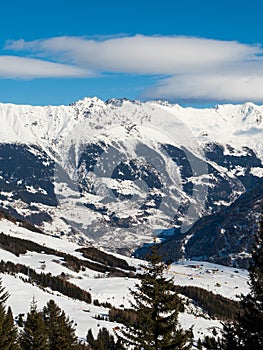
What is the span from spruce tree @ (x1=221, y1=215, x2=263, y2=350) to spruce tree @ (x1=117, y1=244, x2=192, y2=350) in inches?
116

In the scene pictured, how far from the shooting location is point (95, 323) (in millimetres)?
158000

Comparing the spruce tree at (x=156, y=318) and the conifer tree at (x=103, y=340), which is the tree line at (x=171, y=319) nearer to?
the spruce tree at (x=156, y=318)

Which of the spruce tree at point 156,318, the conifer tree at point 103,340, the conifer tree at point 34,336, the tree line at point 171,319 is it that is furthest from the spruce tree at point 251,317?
the conifer tree at point 103,340

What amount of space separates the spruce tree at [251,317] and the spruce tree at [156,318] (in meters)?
2.94

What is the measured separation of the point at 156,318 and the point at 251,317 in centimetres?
642

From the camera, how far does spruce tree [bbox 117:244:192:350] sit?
35188 mm

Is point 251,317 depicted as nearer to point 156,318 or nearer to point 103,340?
point 156,318

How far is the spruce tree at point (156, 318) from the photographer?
3519 centimetres

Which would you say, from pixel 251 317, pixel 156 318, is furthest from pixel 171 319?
pixel 251 317

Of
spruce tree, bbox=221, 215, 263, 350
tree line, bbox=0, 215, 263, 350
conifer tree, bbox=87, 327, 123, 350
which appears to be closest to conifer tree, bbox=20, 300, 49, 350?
tree line, bbox=0, 215, 263, 350

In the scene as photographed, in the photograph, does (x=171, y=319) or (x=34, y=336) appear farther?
(x=34, y=336)

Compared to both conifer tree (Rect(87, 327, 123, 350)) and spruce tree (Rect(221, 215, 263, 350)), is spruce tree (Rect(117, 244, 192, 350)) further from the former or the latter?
conifer tree (Rect(87, 327, 123, 350))

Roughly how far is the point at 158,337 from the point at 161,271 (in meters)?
4.45

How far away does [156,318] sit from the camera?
118 ft
